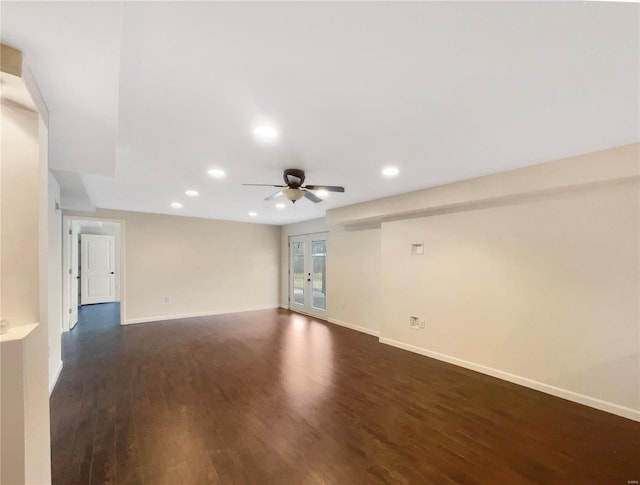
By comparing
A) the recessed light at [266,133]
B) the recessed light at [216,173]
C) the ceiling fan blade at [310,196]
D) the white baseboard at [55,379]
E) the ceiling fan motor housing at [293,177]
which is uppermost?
the recessed light at [266,133]

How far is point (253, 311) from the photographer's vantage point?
294 inches

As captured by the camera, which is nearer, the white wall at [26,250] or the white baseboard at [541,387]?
the white wall at [26,250]

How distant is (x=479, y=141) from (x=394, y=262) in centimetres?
260

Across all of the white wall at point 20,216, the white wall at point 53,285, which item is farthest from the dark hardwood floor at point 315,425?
the white wall at point 20,216

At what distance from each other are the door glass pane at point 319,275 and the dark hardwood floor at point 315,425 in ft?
8.59

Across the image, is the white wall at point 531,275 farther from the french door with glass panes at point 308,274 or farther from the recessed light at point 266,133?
the recessed light at point 266,133

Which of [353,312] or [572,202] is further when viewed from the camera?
[353,312]

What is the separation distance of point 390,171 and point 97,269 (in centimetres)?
945

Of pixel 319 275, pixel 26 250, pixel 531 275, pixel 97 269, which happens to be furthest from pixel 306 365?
pixel 97 269

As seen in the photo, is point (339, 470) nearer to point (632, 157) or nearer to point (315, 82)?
point (315, 82)

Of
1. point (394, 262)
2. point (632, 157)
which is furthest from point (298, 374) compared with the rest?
point (632, 157)

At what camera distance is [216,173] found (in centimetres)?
327

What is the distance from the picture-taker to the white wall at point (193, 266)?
6090 millimetres

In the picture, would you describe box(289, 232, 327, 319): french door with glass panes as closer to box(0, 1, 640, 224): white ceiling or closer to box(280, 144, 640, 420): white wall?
box(280, 144, 640, 420): white wall
